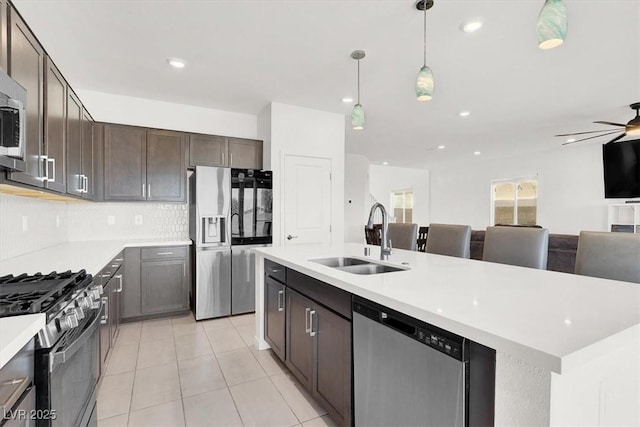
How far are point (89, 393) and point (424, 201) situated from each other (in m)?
10.0

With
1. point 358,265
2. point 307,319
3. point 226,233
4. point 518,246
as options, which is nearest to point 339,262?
point 358,265

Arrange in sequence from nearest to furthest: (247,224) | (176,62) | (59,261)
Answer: (59,261), (176,62), (247,224)

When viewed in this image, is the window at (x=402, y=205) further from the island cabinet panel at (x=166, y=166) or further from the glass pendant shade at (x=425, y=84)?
Result: the glass pendant shade at (x=425, y=84)

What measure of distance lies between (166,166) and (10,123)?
273 centimetres


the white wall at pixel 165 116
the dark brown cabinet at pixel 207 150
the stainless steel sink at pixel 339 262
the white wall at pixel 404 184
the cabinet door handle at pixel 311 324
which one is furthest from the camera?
the white wall at pixel 404 184

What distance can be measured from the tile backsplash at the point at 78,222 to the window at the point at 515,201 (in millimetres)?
7963

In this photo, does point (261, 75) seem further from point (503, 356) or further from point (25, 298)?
point (503, 356)

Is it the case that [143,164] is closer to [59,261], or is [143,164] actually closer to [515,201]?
[59,261]

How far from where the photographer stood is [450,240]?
9.48ft

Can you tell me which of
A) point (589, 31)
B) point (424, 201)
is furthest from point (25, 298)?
point (424, 201)

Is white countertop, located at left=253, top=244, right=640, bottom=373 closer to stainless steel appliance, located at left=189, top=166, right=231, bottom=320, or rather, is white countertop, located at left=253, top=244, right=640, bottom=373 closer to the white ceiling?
the white ceiling

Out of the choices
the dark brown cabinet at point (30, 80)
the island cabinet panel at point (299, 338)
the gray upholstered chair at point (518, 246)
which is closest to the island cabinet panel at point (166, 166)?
the dark brown cabinet at point (30, 80)

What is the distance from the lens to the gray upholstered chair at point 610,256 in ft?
5.72

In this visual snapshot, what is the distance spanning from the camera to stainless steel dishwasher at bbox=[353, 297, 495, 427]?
3.16 ft
